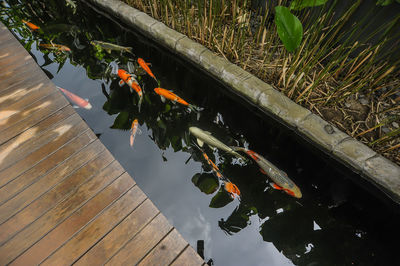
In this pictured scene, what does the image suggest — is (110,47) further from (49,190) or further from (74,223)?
(74,223)

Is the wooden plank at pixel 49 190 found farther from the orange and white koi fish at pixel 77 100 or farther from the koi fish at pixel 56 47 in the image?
the koi fish at pixel 56 47

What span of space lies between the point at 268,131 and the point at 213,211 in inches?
Answer: 35.2

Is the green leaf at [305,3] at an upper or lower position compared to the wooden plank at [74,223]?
upper

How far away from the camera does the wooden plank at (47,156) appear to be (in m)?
1.39

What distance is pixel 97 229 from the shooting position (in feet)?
4.04

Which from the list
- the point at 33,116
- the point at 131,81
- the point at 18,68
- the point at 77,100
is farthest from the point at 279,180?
the point at 18,68

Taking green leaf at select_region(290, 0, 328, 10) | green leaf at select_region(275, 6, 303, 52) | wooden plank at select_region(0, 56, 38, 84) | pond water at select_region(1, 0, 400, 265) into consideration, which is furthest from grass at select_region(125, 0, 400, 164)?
wooden plank at select_region(0, 56, 38, 84)

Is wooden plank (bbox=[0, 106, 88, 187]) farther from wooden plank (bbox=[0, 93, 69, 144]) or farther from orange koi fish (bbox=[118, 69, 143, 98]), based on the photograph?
orange koi fish (bbox=[118, 69, 143, 98])

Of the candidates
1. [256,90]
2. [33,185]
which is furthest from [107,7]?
[33,185]

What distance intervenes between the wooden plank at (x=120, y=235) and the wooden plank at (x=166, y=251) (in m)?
0.14

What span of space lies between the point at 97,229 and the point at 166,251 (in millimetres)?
405

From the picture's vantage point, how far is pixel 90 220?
1257mm

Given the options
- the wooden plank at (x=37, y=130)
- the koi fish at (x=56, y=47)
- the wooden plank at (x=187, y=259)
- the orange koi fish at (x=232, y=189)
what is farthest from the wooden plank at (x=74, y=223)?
the koi fish at (x=56, y=47)

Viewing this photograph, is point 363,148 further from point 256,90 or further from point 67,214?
point 67,214
